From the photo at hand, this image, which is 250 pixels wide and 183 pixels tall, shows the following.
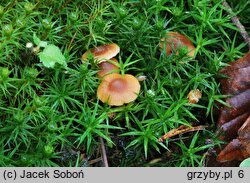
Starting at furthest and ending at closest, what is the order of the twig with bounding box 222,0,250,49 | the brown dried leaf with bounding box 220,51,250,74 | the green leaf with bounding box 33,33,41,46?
1. the twig with bounding box 222,0,250,49
2. the brown dried leaf with bounding box 220,51,250,74
3. the green leaf with bounding box 33,33,41,46

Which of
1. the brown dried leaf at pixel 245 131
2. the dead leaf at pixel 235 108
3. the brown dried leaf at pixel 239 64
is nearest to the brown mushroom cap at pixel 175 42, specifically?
the brown dried leaf at pixel 239 64

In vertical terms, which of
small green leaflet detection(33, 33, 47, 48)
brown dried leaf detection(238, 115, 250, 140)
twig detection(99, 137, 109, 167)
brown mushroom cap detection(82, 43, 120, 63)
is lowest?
twig detection(99, 137, 109, 167)

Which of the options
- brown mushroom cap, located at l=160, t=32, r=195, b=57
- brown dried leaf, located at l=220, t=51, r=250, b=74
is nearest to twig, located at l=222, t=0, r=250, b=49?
brown dried leaf, located at l=220, t=51, r=250, b=74

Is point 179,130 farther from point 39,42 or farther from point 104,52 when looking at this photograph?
point 39,42

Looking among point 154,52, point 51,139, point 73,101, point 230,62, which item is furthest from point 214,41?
point 51,139

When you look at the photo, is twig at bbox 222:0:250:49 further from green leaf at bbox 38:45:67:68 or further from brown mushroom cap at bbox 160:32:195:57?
green leaf at bbox 38:45:67:68

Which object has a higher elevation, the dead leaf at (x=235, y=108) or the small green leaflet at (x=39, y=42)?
the small green leaflet at (x=39, y=42)

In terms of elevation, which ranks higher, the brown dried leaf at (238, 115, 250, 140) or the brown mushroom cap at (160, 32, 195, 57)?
the brown mushroom cap at (160, 32, 195, 57)

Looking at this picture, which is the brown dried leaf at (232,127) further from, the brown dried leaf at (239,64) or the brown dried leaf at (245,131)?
the brown dried leaf at (239,64)
